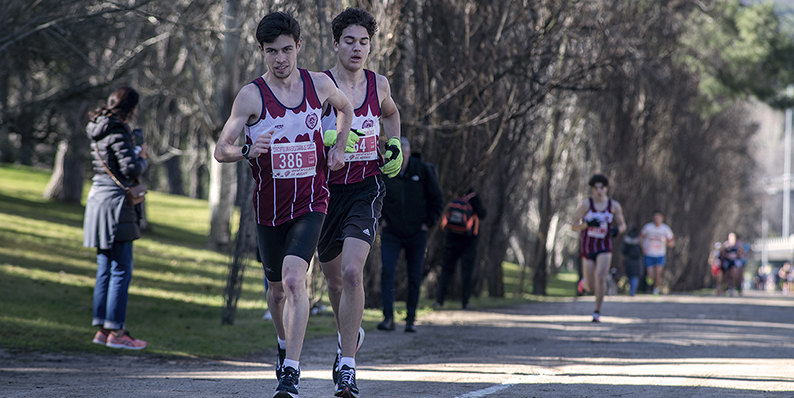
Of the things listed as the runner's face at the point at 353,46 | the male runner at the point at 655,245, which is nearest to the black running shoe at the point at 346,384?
the runner's face at the point at 353,46

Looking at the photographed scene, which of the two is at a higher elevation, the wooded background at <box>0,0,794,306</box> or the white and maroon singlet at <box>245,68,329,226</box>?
the wooded background at <box>0,0,794,306</box>

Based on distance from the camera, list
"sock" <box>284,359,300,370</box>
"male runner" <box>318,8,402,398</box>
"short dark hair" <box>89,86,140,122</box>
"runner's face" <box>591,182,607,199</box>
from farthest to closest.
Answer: "runner's face" <box>591,182,607,199</box>, "short dark hair" <box>89,86,140,122</box>, "male runner" <box>318,8,402,398</box>, "sock" <box>284,359,300,370</box>

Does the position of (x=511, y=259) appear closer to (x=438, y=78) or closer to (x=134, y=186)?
(x=438, y=78)

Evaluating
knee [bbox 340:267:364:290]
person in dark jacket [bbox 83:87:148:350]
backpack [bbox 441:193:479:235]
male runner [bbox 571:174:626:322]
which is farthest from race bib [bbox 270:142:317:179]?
backpack [bbox 441:193:479:235]

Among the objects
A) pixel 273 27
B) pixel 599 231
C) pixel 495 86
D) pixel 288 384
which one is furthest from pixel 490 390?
pixel 495 86

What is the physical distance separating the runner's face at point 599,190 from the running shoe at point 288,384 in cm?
816

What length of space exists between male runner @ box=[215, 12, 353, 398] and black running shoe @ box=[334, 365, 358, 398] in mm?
306

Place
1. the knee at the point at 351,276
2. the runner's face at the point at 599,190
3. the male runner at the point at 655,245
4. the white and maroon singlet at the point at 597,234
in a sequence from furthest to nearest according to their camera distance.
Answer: the male runner at the point at 655,245
the runner's face at the point at 599,190
the white and maroon singlet at the point at 597,234
the knee at the point at 351,276

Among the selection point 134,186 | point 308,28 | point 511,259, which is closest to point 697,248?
point 511,259

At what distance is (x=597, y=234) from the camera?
12.0 meters

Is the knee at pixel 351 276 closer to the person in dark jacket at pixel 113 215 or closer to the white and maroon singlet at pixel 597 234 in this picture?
the person in dark jacket at pixel 113 215

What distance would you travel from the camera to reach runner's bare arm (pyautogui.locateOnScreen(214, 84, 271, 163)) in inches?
191

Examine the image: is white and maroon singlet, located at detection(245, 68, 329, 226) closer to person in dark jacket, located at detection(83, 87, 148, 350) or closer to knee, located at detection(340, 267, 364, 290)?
knee, located at detection(340, 267, 364, 290)

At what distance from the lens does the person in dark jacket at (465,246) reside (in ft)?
43.5
